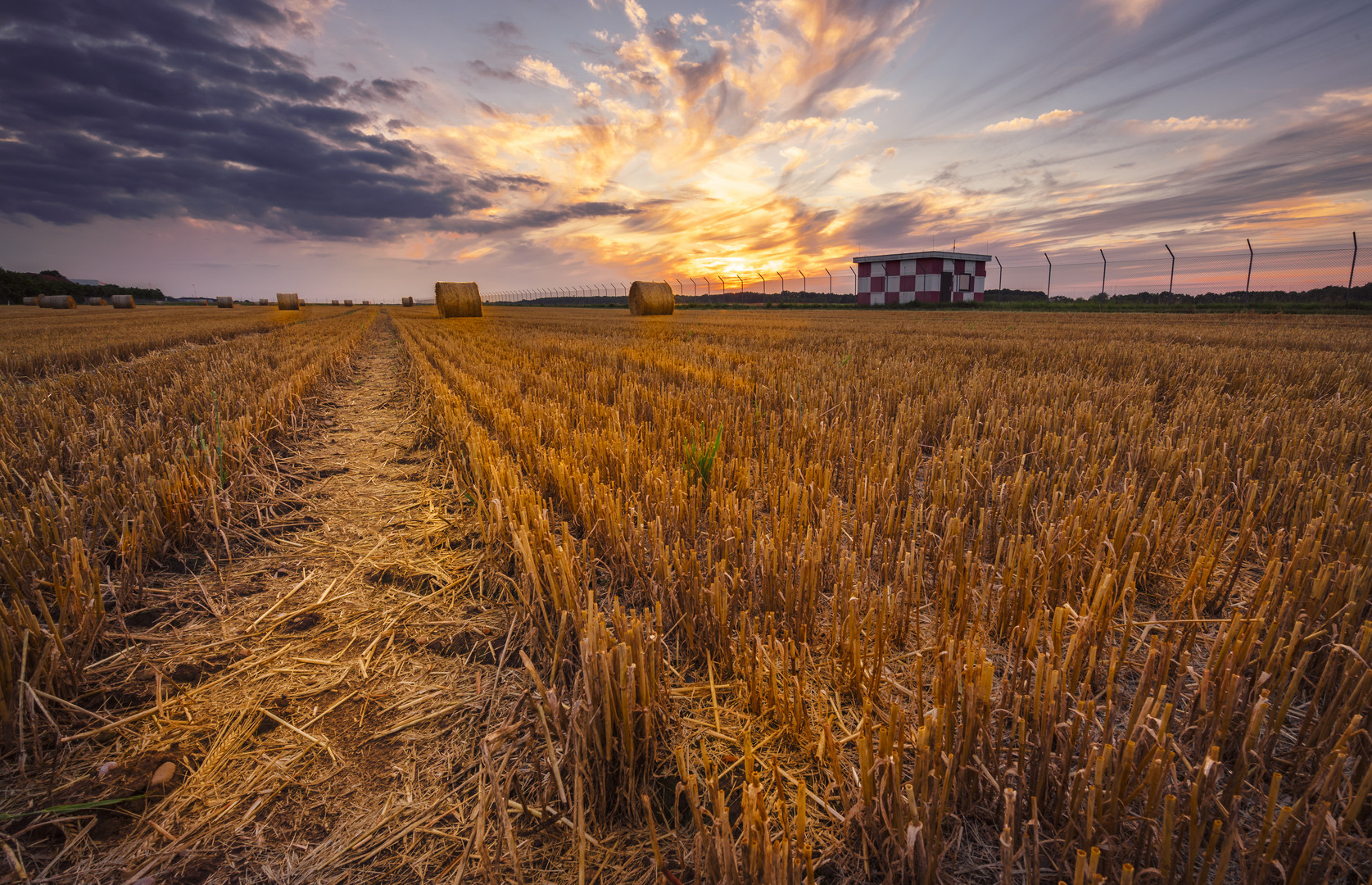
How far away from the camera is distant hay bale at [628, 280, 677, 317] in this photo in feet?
87.2

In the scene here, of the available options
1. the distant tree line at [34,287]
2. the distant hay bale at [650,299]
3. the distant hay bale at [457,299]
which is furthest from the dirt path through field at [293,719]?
the distant tree line at [34,287]

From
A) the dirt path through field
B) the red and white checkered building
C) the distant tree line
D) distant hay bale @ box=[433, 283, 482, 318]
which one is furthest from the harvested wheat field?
the distant tree line

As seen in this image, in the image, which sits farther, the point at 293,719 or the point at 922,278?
the point at 922,278

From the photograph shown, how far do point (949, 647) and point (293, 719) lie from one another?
1.89 metres

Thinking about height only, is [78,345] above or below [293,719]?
above

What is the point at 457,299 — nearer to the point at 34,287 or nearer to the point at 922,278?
the point at 922,278

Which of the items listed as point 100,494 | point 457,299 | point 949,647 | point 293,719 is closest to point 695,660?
point 949,647

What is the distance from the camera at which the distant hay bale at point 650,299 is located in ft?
87.2

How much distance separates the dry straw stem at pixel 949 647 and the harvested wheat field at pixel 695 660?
0.05ft

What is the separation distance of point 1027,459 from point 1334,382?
4540 millimetres

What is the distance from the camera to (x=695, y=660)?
175 centimetres

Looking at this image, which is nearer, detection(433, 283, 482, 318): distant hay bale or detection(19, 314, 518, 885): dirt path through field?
detection(19, 314, 518, 885): dirt path through field

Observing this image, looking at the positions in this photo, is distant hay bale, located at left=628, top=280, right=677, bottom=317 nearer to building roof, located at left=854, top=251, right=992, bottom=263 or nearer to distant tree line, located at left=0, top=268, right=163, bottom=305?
building roof, located at left=854, top=251, right=992, bottom=263

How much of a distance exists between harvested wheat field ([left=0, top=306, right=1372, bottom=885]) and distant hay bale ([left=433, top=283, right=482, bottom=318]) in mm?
26132
